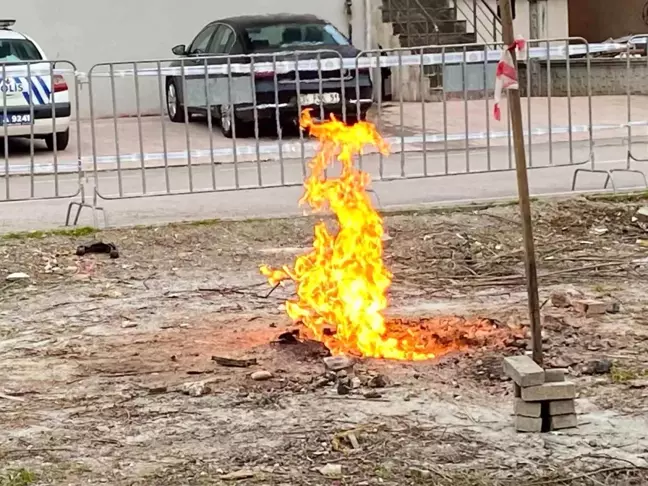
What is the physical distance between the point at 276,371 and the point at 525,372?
1481mm

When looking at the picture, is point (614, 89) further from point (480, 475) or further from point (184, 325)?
point (480, 475)

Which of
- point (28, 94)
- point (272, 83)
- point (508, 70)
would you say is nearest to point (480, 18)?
point (272, 83)

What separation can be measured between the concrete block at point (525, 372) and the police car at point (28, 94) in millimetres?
6843

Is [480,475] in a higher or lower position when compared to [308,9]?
lower

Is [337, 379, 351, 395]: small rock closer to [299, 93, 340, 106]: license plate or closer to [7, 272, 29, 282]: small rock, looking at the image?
[7, 272, 29, 282]: small rock

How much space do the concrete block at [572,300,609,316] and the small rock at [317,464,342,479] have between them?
9.32ft

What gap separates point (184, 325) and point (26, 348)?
3.15 feet

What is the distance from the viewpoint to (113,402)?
5711 millimetres

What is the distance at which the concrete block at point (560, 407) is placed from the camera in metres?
5.12

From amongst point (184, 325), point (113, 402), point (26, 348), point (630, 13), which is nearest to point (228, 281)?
point (184, 325)

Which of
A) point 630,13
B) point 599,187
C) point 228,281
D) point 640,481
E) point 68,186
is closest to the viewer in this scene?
point 640,481

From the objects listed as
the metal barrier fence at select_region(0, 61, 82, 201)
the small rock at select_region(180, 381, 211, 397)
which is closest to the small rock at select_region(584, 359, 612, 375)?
the small rock at select_region(180, 381, 211, 397)

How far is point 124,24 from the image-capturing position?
22.5 m

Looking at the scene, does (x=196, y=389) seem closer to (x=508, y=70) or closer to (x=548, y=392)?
(x=548, y=392)
